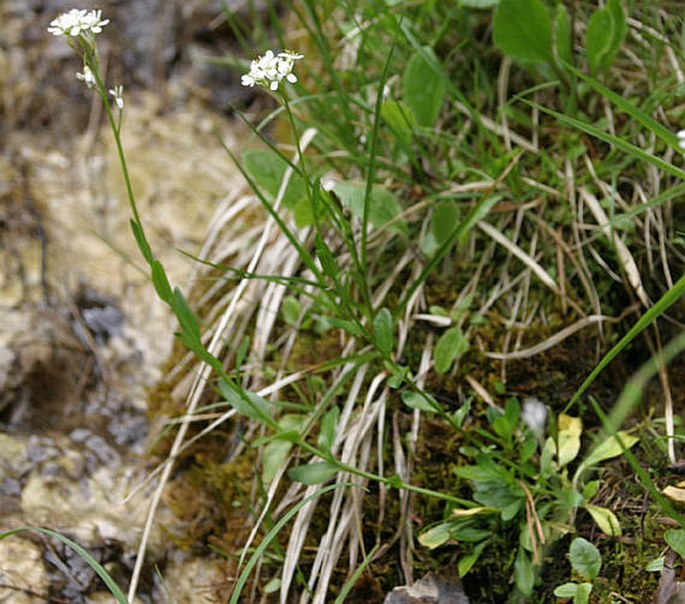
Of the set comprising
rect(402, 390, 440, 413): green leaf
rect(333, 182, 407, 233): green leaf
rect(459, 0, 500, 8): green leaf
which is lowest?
rect(402, 390, 440, 413): green leaf

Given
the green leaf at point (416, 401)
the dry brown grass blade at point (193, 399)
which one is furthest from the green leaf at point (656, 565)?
the dry brown grass blade at point (193, 399)

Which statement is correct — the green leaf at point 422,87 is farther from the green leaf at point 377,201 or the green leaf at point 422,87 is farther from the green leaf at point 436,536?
the green leaf at point 436,536

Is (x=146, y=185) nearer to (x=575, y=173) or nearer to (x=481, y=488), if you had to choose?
(x=575, y=173)

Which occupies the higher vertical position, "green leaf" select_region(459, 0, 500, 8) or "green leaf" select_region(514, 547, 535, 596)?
"green leaf" select_region(459, 0, 500, 8)

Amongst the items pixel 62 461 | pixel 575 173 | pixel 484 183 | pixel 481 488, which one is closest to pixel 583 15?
pixel 575 173

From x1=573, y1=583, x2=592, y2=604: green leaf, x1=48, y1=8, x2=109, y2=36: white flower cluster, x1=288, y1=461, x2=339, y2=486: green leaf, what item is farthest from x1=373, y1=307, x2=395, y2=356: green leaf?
x1=48, y1=8, x2=109, y2=36: white flower cluster

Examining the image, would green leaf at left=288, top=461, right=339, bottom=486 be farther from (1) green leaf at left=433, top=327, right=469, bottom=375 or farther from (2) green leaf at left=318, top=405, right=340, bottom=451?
(1) green leaf at left=433, top=327, right=469, bottom=375
